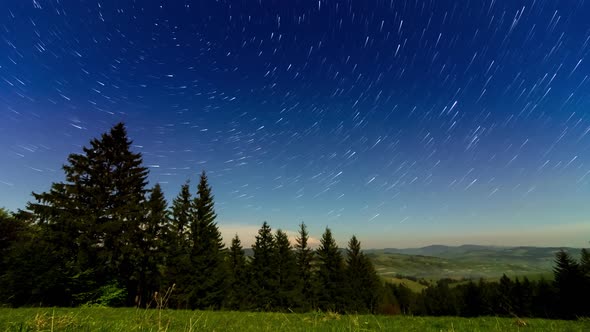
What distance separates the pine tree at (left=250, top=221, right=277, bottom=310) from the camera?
173ft

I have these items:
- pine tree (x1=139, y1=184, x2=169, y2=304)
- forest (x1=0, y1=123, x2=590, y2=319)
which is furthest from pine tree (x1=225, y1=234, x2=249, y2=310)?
pine tree (x1=139, y1=184, x2=169, y2=304)

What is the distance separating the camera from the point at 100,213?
28000mm

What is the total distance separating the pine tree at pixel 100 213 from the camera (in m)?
26.3

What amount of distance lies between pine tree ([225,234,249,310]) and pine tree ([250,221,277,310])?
2.01m

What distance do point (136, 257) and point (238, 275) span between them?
108 feet

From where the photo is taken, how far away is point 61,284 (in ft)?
77.6

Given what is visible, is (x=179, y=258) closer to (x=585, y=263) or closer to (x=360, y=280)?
(x=360, y=280)

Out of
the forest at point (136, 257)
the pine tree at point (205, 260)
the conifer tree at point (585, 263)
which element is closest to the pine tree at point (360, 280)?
the forest at point (136, 257)

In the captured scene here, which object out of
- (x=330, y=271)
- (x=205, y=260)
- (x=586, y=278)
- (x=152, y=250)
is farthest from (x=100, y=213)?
(x=586, y=278)

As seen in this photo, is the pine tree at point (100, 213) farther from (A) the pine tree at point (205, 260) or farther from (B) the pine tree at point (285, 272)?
(B) the pine tree at point (285, 272)

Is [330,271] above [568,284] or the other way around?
above

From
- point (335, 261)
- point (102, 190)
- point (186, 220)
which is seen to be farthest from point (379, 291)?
point (102, 190)

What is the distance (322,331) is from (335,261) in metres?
57.8

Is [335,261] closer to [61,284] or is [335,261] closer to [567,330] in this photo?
[61,284]
